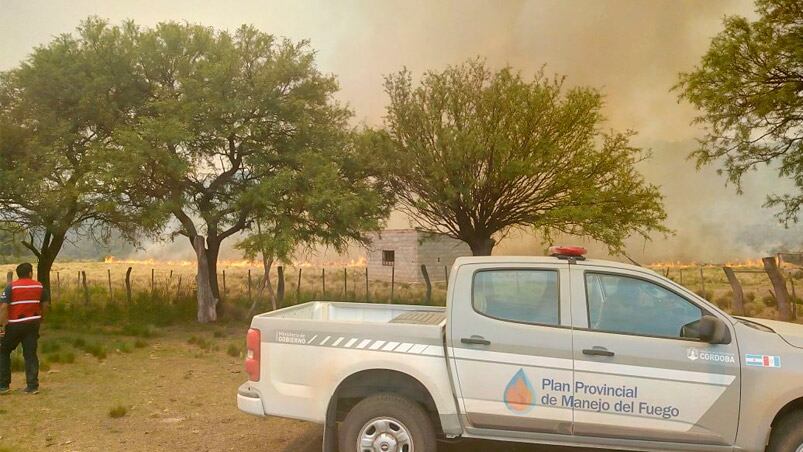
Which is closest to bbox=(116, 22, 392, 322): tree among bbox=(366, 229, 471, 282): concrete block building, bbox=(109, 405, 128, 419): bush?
bbox=(109, 405, 128, 419): bush

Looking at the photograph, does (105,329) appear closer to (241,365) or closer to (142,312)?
(142,312)

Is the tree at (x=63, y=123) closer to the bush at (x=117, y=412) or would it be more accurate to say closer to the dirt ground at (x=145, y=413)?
the dirt ground at (x=145, y=413)

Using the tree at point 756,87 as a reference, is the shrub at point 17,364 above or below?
below

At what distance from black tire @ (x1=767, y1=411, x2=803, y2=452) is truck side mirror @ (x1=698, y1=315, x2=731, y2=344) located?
876 millimetres

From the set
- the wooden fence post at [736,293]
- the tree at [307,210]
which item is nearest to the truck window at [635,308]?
the tree at [307,210]

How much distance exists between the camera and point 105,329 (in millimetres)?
18625

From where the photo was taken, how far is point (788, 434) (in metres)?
5.03

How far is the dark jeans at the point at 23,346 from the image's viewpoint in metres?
9.48

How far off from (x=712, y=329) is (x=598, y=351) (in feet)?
2.84

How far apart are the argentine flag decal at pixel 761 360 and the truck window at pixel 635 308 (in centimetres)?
47

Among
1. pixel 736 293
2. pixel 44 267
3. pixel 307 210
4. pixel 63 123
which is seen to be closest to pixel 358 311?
pixel 307 210

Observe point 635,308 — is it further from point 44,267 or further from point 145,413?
point 44,267

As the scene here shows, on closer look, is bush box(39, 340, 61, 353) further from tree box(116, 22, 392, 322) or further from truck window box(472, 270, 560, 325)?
truck window box(472, 270, 560, 325)

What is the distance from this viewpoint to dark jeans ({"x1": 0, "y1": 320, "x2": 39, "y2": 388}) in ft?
31.1
